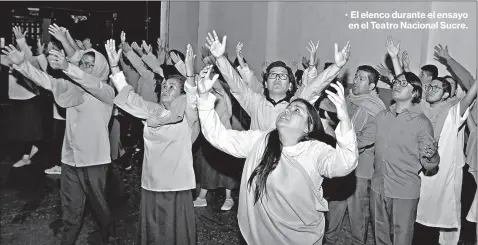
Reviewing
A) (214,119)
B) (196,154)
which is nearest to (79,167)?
(214,119)

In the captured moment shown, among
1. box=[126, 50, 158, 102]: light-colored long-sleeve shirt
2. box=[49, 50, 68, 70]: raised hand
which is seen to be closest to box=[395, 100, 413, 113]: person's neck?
box=[49, 50, 68, 70]: raised hand

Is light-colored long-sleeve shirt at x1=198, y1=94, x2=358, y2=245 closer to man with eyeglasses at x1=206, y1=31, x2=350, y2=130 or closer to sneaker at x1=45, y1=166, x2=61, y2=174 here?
man with eyeglasses at x1=206, y1=31, x2=350, y2=130

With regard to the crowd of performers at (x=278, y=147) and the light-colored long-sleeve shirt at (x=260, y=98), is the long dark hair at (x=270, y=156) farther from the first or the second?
the light-colored long-sleeve shirt at (x=260, y=98)

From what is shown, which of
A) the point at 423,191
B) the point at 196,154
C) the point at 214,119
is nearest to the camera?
the point at 214,119

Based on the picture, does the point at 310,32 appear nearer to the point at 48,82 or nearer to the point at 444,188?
the point at 444,188

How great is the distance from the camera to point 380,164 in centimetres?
394

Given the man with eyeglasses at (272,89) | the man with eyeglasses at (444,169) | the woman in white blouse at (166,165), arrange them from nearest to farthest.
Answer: the woman in white blouse at (166,165), the man with eyeglasses at (272,89), the man with eyeglasses at (444,169)

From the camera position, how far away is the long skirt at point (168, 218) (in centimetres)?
380

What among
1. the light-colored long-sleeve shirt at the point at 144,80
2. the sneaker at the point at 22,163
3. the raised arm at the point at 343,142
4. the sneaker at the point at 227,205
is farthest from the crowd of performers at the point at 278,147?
the sneaker at the point at 22,163

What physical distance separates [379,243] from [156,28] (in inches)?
282

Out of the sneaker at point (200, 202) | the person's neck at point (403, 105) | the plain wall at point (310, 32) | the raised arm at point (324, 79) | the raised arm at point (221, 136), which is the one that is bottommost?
the sneaker at point (200, 202)

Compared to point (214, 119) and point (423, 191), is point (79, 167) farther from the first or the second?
point (423, 191)

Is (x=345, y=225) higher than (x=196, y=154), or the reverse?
(x=196, y=154)

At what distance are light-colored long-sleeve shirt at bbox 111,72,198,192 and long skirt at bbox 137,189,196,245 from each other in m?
0.07
